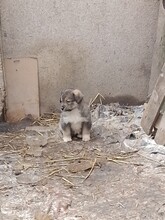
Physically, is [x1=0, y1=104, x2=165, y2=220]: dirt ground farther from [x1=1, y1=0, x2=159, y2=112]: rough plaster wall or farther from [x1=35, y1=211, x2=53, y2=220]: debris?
[x1=1, y1=0, x2=159, y2=112]: rough plaster wall

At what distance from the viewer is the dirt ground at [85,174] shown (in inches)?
122

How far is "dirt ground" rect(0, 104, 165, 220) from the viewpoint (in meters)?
3.10

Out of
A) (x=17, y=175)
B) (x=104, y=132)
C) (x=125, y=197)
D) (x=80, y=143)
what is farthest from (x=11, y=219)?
(x=104, y=132)

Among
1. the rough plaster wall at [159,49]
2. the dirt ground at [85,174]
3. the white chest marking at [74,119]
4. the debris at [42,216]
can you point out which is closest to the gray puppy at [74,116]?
the white chest marking at [74,119]

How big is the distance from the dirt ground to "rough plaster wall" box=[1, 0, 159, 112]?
0.50m

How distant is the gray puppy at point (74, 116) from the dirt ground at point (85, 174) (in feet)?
0.37

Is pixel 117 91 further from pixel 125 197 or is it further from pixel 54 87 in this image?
pixel 125 197

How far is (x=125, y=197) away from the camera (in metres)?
3.28

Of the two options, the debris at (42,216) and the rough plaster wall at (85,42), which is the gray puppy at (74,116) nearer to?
the rough plaster wall at (85,42)

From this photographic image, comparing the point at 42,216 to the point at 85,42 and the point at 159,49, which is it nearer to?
the point at 85,42

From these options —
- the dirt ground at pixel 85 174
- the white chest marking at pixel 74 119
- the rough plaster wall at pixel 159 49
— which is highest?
the rough plaster wall at pixel 159 49

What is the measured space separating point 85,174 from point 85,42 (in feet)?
6.28

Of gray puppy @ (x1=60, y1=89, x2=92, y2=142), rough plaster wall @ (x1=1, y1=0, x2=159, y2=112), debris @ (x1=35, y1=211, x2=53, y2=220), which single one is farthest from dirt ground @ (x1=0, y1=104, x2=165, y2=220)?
rough plaster wall @ (x1=1, y1=0, x2=159, y2=112)

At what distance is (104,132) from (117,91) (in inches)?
33.9
